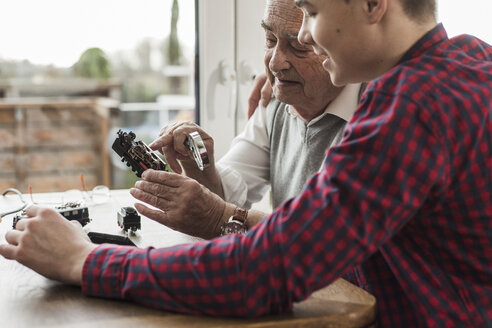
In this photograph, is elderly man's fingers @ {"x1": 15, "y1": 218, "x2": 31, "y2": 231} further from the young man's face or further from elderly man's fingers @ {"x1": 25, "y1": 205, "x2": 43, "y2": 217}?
the young man's face

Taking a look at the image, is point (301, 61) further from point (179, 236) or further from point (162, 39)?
point (162, 39)

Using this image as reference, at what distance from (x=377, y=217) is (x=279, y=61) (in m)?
0.80

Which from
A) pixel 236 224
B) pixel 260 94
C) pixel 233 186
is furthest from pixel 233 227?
pixel 260 94

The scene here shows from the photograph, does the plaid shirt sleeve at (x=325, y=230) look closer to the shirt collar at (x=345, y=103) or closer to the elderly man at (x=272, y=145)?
the elderly man at (x=272, y=145)

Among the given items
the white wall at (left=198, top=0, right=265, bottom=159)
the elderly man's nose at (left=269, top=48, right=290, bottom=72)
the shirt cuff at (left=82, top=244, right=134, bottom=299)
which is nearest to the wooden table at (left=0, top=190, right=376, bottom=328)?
the shirt cuff at (left=82, top=244, right=134, bottom=299)

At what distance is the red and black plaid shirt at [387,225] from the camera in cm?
72

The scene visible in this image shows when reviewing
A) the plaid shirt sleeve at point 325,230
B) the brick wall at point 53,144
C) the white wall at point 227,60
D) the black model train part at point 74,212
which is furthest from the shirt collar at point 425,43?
the brick wall at point 53,144

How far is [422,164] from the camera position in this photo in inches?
28.5

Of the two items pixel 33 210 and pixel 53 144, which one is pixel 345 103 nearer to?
pixel 33 210

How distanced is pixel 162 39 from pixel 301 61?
0.90 meters

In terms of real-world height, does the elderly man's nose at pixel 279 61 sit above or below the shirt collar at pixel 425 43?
below

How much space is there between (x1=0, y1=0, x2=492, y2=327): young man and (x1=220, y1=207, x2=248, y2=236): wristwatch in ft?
1.25

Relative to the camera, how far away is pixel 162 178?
4.09ft

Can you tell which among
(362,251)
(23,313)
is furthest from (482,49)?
(23,313)
